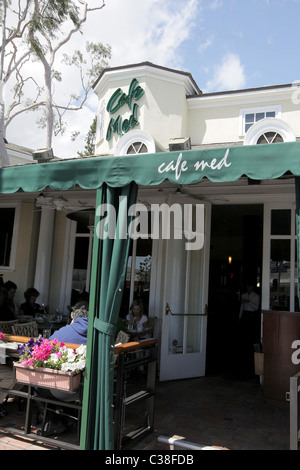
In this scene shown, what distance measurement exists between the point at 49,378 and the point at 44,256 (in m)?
4.68

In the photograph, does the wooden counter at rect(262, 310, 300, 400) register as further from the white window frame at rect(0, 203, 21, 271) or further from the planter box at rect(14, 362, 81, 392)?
the white window frame at rect(0, 203, 21, 271)

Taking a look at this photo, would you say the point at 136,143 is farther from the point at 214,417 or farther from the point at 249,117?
the point at 214,417

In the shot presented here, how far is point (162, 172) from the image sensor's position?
3.23 meters

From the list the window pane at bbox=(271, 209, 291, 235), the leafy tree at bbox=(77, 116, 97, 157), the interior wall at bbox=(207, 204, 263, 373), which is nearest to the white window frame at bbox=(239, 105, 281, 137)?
the interior wall at bbox=(207, 204, 263, 373)

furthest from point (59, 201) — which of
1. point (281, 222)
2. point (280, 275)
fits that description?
point (280, 275)

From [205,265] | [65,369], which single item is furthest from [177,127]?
[65,369]

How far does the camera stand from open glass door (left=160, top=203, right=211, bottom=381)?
570cm

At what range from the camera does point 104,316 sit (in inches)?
129

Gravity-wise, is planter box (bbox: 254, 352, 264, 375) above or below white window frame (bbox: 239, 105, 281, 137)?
below

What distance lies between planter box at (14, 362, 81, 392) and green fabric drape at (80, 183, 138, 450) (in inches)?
4.6

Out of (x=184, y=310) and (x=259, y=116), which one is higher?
(x=259, y=116)

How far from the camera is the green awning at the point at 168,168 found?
9.45 feet

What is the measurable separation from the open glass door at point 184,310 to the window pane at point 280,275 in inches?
40.2
